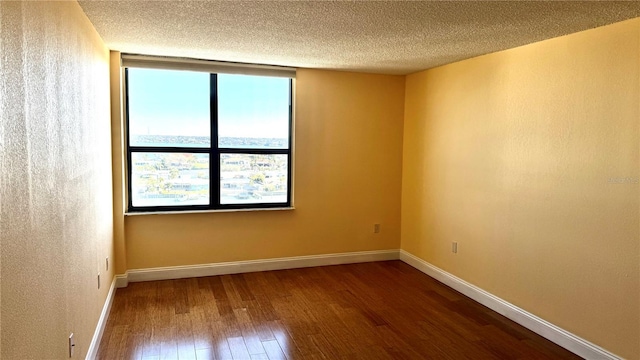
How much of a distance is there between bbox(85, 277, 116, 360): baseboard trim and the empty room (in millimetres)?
43

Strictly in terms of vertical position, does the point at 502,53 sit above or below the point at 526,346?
above

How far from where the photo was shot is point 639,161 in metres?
2.62

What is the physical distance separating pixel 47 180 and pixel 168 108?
2.63 meters

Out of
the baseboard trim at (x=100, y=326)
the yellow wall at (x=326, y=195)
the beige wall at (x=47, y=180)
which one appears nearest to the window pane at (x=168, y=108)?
the yellow wall at (x=326, y=195)

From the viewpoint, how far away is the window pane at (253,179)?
4.59 metres

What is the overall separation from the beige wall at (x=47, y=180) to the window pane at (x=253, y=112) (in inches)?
63.4

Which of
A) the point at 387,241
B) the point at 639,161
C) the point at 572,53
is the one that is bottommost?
the point at 387,241

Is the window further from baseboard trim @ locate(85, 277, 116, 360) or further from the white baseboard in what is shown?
baseboard trim @ locate(85, 277, 116, 360)

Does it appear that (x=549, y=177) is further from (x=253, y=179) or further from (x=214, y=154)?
(x=214, y=154)

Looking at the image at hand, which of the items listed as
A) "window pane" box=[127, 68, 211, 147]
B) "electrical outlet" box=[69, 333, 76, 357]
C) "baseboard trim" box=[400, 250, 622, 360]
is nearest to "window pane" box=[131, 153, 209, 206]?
"window pane" box=[127, 68, 211, 147]

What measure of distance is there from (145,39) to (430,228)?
11.1 ft

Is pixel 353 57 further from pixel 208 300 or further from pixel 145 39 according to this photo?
pixel 208 300

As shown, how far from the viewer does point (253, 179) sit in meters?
4.70

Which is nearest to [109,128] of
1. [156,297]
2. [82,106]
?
[82,106]
